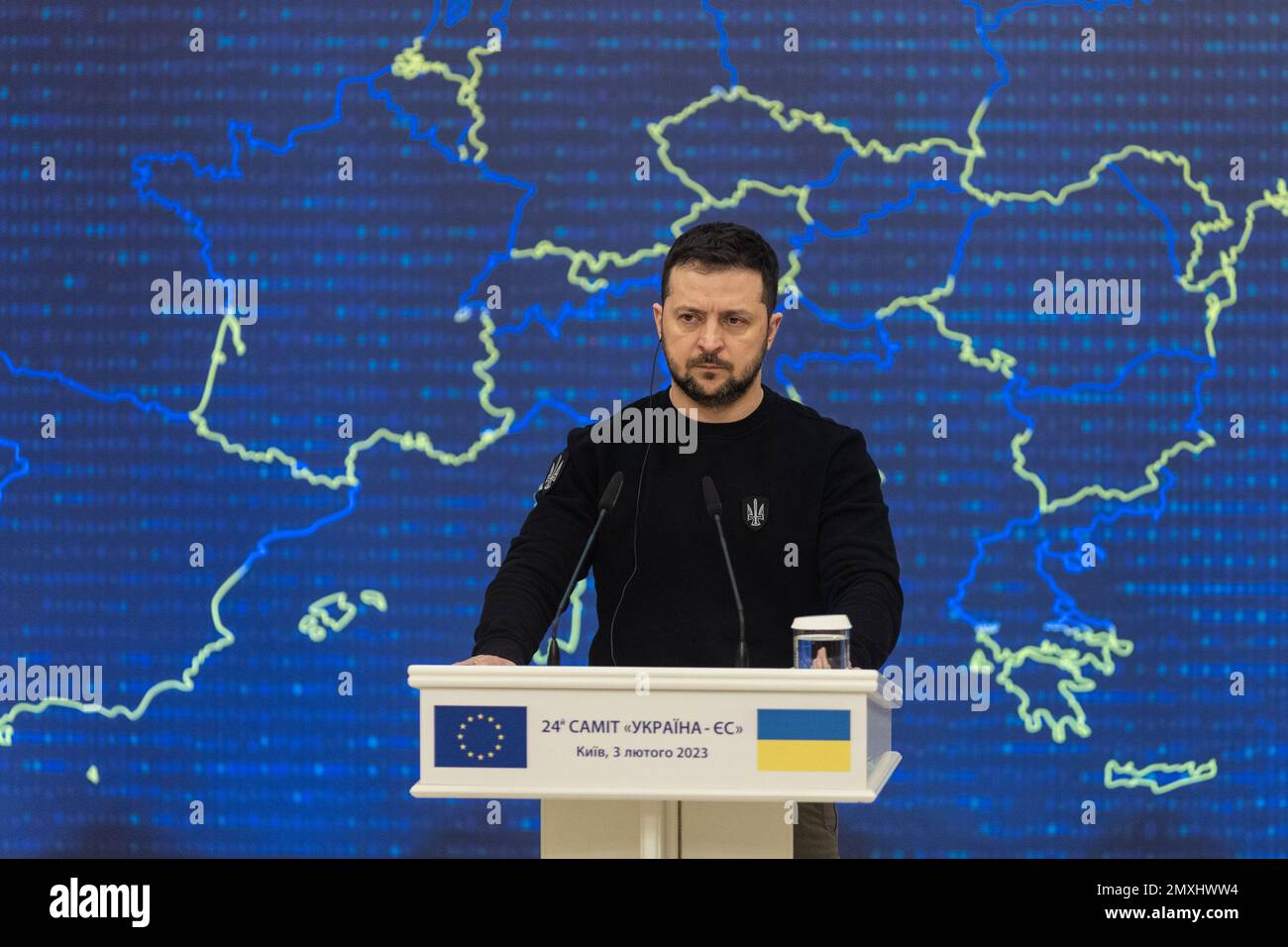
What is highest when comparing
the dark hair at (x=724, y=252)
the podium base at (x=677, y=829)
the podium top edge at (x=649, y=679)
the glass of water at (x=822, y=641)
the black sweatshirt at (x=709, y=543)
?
the dark hair at (x=724, y=252)

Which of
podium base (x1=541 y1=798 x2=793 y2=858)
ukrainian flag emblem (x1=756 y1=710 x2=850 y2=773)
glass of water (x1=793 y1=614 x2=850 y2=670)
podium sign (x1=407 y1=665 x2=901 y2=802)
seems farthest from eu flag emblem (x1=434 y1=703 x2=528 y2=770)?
A: glass of water (x1=793 y1=614 x2=850 y2=670)

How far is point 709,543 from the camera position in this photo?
7.61 ft

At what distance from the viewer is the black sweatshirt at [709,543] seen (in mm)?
2273

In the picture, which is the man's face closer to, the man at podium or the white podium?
the man at podium

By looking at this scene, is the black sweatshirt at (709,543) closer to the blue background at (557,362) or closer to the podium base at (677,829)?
the podium base at (677,829)

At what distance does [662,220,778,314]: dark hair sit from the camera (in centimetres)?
234

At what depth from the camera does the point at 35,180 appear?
4.02 metres

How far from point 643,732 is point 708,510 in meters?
0.55

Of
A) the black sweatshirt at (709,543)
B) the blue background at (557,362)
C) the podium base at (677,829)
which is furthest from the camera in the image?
the blue background at (557,362)

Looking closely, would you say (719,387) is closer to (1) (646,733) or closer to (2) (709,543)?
(2) (709,543)

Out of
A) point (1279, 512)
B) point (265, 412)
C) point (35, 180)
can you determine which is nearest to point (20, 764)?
point (265, 412)

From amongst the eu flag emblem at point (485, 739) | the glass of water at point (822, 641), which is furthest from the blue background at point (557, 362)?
the eu flag emblem at point (485, 739)

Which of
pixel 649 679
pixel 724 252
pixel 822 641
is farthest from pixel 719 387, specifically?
pixel 649 679

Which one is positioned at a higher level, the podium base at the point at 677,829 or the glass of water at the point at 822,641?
the glass of water at the point at 822,641
